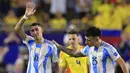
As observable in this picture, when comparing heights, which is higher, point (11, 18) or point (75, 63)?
point (75, 63)

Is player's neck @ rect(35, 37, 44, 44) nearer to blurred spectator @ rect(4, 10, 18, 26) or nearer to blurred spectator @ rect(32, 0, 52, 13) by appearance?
blurred spectator @ rect(4, 10, 18, 26)

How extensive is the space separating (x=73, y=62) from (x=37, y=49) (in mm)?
989

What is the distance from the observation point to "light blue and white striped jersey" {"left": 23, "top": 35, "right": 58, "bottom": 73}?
43.3ft

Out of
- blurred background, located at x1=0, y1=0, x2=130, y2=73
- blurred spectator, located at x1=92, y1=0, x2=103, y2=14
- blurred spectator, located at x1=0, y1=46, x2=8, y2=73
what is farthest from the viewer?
blurred spectator, located at x1=92, y1=0, x2=103, y2=14

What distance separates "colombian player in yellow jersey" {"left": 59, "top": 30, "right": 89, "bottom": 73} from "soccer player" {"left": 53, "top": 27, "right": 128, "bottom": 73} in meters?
0.87

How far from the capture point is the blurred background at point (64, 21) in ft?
63.5

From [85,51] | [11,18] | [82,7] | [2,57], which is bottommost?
[2,57]

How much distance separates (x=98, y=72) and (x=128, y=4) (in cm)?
903

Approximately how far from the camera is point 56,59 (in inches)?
529

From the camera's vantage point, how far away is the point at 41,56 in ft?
43.5

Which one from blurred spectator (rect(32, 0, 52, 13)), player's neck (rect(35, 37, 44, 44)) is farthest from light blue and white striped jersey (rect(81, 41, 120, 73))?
blurred spectator (rect(32, 0, 52, 13))

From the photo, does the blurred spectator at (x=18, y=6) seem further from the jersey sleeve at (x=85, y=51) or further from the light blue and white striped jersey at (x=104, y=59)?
the light blue and white striped jersey at (x=104, y=59)

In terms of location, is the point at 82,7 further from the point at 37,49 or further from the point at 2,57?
the point at 37,49

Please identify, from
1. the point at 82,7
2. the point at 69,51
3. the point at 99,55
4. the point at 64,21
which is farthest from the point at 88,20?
the point at 99,55
